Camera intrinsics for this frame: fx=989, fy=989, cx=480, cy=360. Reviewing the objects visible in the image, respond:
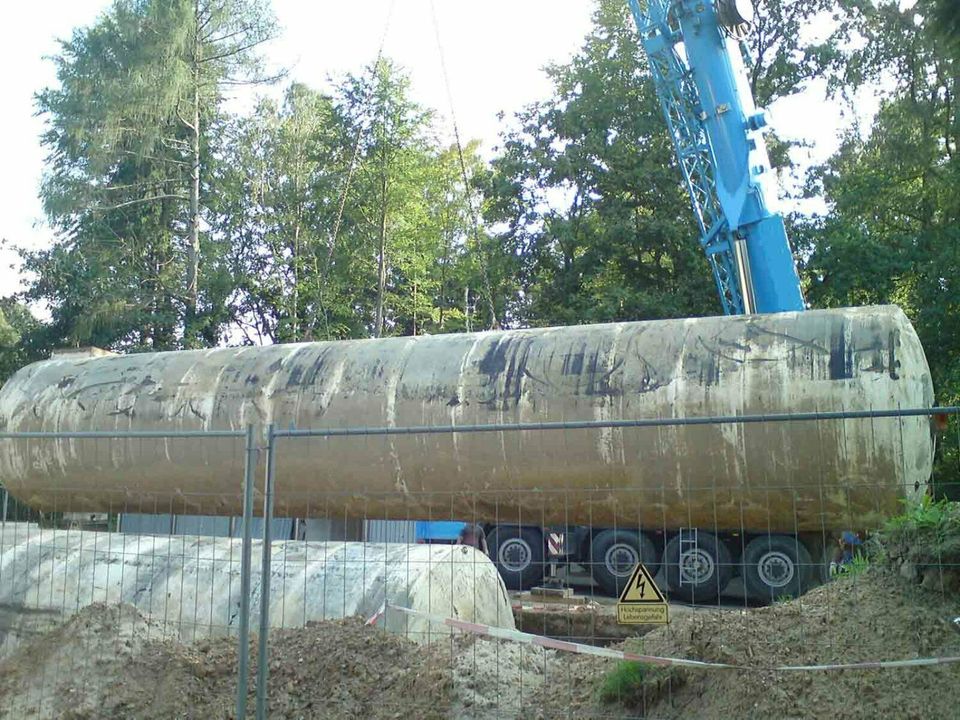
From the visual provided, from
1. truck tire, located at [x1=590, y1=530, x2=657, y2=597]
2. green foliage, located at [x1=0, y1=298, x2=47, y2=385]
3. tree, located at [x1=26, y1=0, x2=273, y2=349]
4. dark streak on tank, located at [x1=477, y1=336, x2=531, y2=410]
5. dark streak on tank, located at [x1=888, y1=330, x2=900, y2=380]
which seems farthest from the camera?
green foliage, located at [x1=0, y1=298, x2=47, y2=385]

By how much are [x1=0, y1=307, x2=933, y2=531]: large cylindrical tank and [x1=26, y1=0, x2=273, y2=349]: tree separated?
54.2 feet

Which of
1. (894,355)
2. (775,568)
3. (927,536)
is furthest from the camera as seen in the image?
(775,568)

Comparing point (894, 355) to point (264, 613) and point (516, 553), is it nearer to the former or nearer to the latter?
point (516, 553)

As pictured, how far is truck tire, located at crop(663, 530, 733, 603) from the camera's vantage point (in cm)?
1028

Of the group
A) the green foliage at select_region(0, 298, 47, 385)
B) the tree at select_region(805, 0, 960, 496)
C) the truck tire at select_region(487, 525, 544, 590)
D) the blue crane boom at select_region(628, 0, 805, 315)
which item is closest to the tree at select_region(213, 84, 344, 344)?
the green foliage at select_region(0, 298, 47, 385)

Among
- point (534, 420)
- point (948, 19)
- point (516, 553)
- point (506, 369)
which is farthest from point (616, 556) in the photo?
point (948, 19)

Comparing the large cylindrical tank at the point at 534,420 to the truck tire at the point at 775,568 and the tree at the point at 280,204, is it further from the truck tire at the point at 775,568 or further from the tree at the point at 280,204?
the tree at the point at 280,204

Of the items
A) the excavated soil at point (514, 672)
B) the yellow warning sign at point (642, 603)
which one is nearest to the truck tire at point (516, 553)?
the excavated soil at point (514, 672)

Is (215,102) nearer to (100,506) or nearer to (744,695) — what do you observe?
(100,506)

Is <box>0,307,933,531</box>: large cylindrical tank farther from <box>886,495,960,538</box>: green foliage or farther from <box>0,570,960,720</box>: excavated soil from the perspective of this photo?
<box>0,570,960,720</box>: excavated soil

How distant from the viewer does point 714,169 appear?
45.4 ft

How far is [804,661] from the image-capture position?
16.3 feet

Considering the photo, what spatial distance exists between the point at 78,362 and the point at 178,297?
17090 mm

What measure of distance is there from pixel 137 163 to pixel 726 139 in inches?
821
